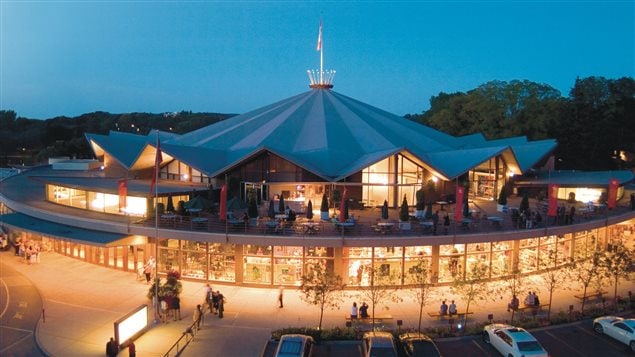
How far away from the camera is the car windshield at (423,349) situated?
1788 cm

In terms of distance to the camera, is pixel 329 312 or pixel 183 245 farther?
pixel 183 245

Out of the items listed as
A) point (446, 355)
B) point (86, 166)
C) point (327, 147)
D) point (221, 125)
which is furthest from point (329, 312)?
point (86, 166)

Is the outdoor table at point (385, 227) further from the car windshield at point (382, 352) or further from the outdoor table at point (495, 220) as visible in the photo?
the car windshield at point (382, 352)

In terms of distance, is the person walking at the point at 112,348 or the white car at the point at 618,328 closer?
the person walking at the point at 112,348

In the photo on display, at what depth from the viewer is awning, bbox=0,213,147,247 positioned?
27719 millimetres

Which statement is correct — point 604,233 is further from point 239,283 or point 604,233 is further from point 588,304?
point 239,283

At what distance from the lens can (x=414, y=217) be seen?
98.8 ft

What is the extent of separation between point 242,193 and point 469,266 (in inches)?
680

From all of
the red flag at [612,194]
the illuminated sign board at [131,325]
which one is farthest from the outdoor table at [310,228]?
the red flag at [612,194]

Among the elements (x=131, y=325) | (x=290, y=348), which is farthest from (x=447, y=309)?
(x=131, y=325)

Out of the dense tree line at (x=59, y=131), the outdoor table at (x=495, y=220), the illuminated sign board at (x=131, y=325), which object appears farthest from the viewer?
the dense tree line at (x=59, y=131)

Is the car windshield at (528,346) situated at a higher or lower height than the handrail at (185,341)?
higher

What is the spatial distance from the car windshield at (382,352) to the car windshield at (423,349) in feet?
2.89

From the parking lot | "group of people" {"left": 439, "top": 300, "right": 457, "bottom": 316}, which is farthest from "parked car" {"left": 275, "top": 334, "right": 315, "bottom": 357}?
"group of people" {"left": 439, "top": 300, "right": 457, "bottom": 316}
